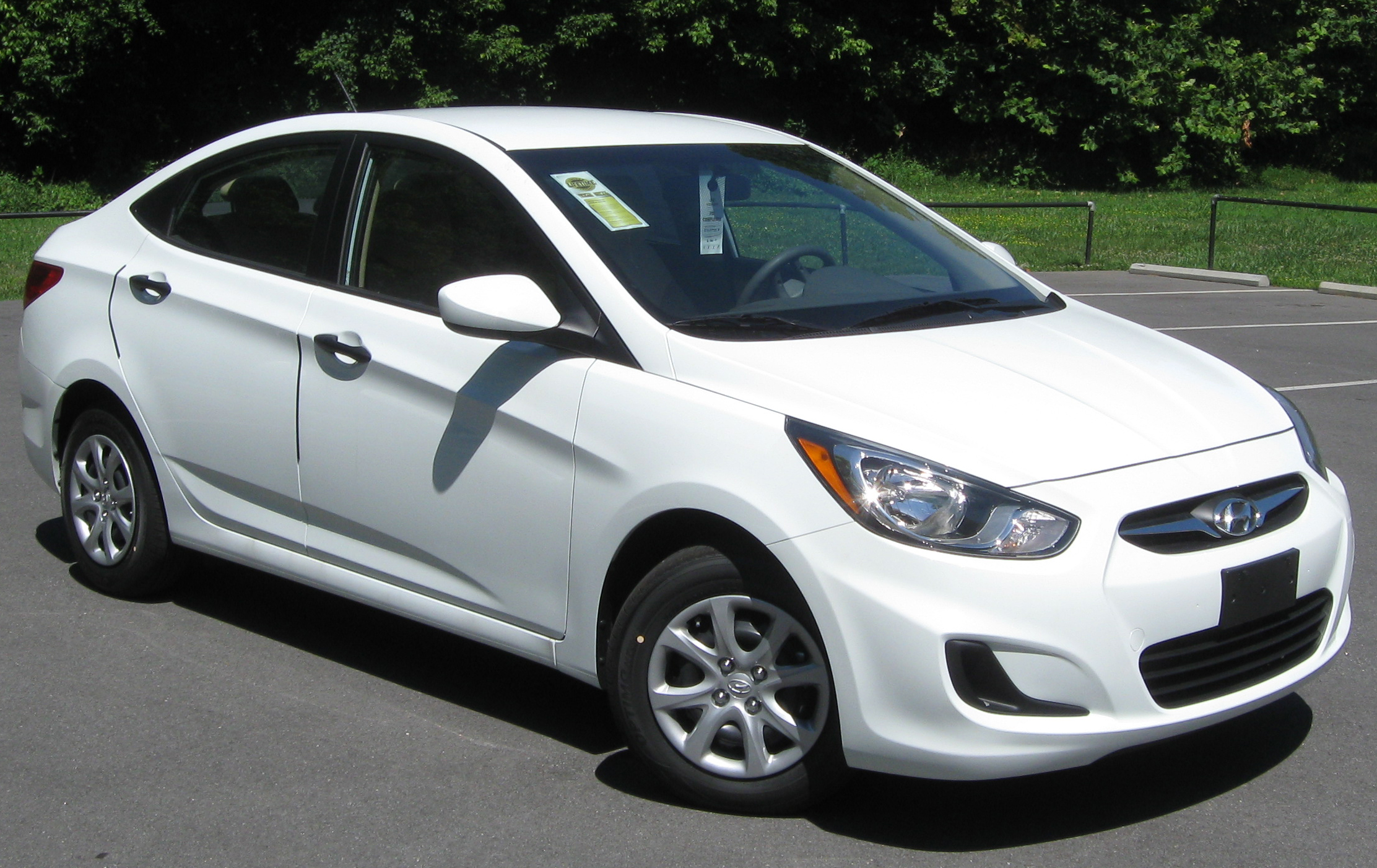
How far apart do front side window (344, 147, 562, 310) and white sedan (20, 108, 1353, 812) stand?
1 centimetres

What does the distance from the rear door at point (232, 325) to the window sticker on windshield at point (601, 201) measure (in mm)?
865

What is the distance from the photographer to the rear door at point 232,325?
4473 millimetres

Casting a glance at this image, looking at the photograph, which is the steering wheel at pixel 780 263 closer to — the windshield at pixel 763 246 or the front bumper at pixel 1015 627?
the windshield at pixel 763 246

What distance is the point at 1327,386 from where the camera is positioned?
9977 millimetres

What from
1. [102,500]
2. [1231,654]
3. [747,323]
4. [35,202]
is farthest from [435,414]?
[35,202]

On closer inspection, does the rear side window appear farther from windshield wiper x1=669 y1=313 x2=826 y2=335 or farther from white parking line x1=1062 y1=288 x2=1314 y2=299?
white parking line x1=1062 y1=288 x2=1314 y2=299

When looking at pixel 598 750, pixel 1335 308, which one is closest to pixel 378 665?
pixel 598 750

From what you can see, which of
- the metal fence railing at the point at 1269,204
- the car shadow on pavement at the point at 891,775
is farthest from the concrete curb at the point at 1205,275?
the car shadow on pavement at the point at 891,775

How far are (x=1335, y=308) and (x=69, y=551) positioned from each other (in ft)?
41.2

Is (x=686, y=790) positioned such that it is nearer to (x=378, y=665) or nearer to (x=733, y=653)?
(x=733, y=653)

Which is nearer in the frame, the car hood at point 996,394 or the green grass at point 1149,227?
the car hood at point 996,394

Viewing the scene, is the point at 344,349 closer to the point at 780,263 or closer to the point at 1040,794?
the point at 780,263

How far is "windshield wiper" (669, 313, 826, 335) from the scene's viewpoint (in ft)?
12.4

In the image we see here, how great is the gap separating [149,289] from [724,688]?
2.59 m
